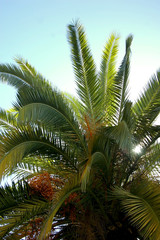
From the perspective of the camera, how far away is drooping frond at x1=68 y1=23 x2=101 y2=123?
7.08 metres

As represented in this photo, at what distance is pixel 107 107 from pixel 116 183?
68.2 inches

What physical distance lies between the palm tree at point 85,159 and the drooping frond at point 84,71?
0.02m

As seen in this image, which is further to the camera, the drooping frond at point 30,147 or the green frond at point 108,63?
the green frond at point 108,63

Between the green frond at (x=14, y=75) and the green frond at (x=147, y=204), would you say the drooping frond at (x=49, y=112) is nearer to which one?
the green frond at (x=14, y=75)

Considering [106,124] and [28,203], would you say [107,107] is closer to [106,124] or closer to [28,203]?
[106,124]

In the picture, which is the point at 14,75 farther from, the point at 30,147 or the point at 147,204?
the point at 147,204

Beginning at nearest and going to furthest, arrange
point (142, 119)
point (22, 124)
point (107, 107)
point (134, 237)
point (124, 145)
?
1. point (124, 145)
2. point (22, 124)
3. point (134, 237)
4. point (142, 119)
5. point (107, 107)

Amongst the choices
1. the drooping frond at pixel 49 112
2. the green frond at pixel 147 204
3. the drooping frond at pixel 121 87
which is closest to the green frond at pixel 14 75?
the drooping frond at pixel 49 112

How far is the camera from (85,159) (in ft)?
18.9

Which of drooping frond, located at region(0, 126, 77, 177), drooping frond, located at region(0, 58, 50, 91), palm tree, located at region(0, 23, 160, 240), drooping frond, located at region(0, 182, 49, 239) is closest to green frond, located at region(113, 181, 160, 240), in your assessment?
palm tree, located at region(0, 23, 160, 240)

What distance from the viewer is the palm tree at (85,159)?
Result: 549 cm

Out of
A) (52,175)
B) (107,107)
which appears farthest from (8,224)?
(107,107)

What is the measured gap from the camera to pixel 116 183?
6523 millimetres

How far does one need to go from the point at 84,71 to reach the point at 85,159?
7.90ft
